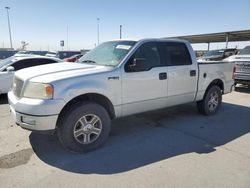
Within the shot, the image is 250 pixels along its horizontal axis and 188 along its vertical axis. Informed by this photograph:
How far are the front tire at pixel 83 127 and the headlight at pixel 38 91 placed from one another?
445 millimetres

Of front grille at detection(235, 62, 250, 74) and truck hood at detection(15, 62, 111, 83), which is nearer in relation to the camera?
truck hood at detection(15, 62, 111, 83)

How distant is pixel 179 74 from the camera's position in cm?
497

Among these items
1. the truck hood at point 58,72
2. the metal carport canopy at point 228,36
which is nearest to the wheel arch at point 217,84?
the truck hood at point 58,72

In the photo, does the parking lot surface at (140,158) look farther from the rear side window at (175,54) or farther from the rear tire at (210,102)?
the rear side window at (175,54)

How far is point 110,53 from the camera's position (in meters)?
4.53

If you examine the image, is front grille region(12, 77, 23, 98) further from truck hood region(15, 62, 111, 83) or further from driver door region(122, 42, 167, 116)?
driver door region(122, 42, 167, 116)

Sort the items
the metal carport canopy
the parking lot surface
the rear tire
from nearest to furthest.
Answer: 1. the parking lot surface
2. the rear tire
3. the metal carport canopy

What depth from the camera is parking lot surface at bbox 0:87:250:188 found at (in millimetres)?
2982

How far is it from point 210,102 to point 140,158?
327 cm

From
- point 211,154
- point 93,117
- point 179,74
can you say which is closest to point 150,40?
point 179,74

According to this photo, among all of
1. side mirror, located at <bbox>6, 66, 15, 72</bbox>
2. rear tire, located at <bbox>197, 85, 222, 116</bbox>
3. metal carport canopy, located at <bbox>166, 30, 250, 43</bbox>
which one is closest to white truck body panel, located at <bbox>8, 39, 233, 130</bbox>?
rear tire, located at <bbox>197, 85, 222, 116</bbox>

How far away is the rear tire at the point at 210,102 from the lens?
5871 mm

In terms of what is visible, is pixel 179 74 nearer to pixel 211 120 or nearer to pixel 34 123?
pixel 211 120

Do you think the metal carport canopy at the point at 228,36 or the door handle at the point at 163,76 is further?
the metal carport canopy at the point at 228,36
